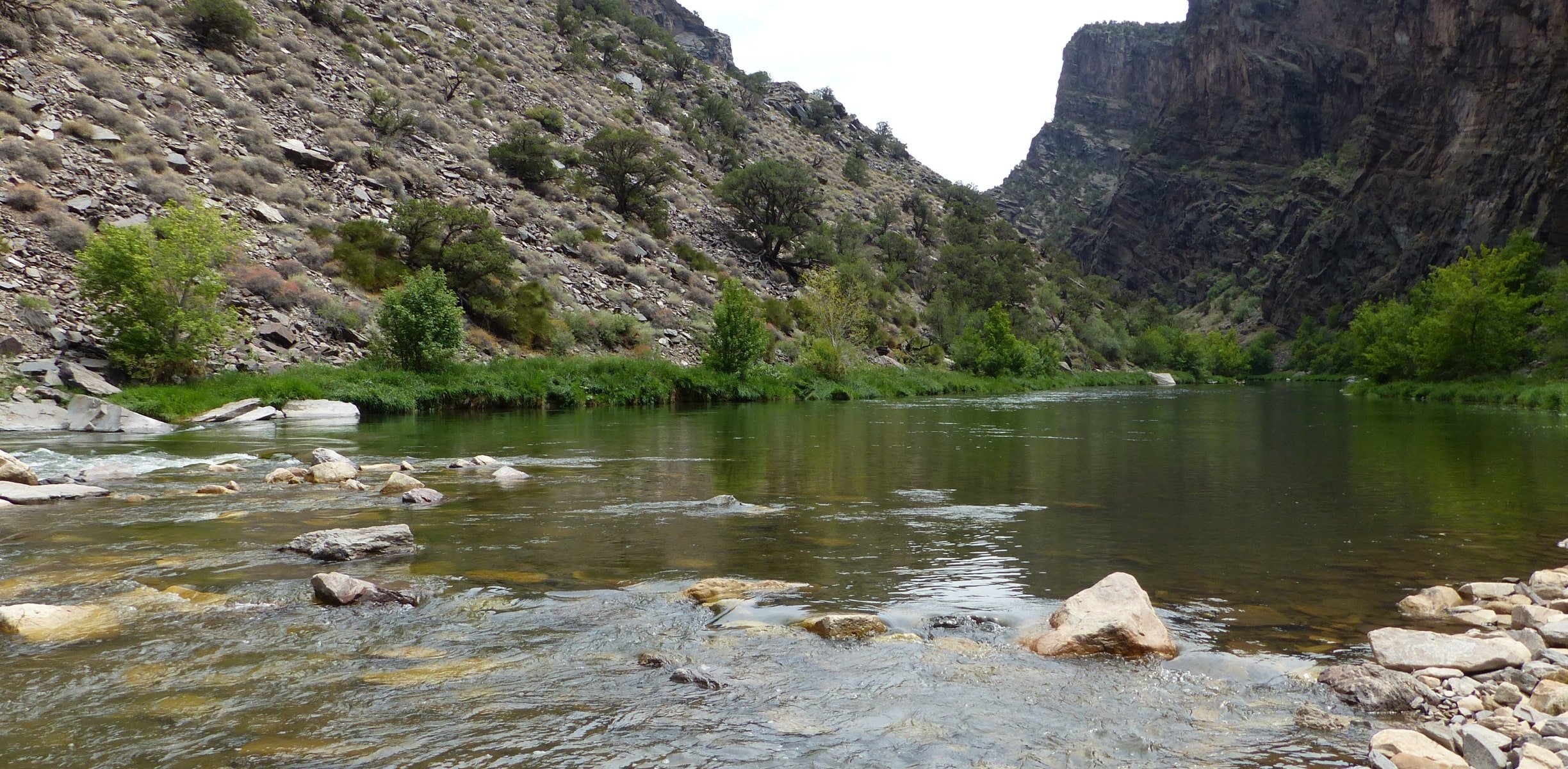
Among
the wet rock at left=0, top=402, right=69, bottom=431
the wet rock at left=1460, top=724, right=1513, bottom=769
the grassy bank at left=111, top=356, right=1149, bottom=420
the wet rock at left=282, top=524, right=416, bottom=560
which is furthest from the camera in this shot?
the grassy bank at left=111, top=356, right=1149, bottom=420

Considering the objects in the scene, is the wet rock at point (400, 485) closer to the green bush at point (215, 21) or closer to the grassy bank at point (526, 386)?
the grassy bank at point (526, 386)

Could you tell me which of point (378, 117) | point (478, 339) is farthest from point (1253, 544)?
Result: point (378, 117)

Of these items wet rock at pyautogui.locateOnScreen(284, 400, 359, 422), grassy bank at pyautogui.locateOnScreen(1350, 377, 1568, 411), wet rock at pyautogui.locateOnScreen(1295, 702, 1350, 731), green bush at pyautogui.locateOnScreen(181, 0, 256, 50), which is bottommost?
wet rock at pyautogui.locateOnScreen(1295, 702, 1350, 731)

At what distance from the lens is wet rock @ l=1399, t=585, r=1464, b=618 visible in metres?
7.34

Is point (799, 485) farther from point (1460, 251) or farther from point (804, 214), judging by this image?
point (1460, 251)

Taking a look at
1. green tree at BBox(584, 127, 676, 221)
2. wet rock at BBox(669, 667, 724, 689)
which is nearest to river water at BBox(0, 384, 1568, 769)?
wet rock at BBox(669, 667, 724, 689)

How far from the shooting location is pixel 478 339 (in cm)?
4181

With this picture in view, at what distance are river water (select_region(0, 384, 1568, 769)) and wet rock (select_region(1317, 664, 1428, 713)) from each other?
0.91ft

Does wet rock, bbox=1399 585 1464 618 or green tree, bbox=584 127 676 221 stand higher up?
green tree, bbox=584 127 676 221

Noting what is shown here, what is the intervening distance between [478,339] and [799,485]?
30487 mm

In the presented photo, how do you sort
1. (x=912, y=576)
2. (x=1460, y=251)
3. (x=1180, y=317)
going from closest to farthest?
(x=912, y=576), (x=1460, y=251), (x=1180, y=317)

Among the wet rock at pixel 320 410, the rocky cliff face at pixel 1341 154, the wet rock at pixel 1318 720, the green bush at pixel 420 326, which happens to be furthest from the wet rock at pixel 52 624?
the rocky cliff face at pixel 1341 154

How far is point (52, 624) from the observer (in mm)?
6723

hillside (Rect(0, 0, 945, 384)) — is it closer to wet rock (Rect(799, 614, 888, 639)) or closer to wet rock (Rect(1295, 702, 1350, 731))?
wet rock (Rect(799, 614, 888, 639))
